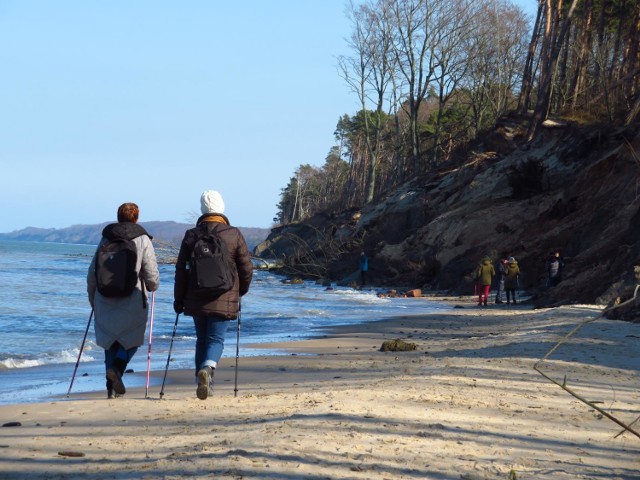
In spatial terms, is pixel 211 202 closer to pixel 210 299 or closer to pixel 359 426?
pixel 210 299

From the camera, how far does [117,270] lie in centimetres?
791

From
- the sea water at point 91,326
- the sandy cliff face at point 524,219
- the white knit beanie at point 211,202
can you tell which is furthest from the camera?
the sandy cliff face at point 524,219

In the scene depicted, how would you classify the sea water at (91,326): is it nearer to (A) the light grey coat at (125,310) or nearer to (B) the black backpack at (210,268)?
(A) the light grey coat at (125,310)

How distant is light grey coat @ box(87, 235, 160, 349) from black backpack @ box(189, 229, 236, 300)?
1.93 ft

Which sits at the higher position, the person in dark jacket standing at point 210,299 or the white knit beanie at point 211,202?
the white knit beanie at point 211,202

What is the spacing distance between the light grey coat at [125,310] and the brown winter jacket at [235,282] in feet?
1.29

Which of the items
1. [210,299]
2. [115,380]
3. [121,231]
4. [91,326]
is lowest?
[91,326]

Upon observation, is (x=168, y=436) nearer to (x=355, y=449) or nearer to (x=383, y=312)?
(x=355, y=449)

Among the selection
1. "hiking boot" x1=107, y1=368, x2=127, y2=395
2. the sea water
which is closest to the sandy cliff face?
the sea water

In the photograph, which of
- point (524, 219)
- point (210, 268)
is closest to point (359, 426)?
point (210, 268)

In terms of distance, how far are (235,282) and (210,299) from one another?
268 millimetres

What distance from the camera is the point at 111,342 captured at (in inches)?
314

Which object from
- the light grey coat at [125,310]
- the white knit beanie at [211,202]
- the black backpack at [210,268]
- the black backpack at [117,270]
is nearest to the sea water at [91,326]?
the light grey coat at [125,310]

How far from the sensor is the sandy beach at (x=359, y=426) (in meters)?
4.75
